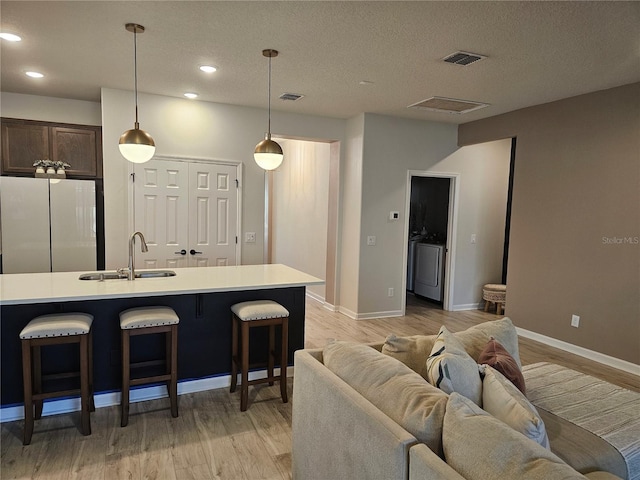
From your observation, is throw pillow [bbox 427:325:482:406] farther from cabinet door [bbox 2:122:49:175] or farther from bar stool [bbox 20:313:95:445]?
cabinet door [bbox 2:122:49:175]

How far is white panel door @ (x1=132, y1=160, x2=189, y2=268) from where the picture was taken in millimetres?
4773

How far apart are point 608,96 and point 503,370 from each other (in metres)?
3.65

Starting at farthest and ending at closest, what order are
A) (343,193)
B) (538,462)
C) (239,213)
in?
(343,193)
(239,213)
(538,462)

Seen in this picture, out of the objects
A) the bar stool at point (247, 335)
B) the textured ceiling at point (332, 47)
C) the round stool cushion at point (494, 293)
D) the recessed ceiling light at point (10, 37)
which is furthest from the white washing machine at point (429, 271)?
the recessed ceiling light at point (10, 37)

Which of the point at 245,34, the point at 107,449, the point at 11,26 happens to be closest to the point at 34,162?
the point at 11,26

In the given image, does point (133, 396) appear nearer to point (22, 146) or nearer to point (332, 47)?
point (332, 47)

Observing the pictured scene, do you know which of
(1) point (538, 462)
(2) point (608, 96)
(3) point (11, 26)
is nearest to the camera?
(1) point (538, 462)

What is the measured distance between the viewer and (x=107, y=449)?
2.46 metres

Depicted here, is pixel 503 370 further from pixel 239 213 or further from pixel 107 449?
pixel 239 213

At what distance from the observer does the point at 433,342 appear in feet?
6.84

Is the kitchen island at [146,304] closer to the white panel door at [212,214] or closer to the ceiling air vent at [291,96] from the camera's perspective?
the white panel door at [212,214]

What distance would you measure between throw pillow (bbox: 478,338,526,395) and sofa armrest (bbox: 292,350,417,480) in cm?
74

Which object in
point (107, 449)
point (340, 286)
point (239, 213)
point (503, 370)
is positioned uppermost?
point (239, 213)

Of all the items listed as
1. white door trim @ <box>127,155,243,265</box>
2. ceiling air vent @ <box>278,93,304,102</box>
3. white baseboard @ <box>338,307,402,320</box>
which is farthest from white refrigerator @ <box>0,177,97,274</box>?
white baseboard @ <box>338,307,402,320</box>
